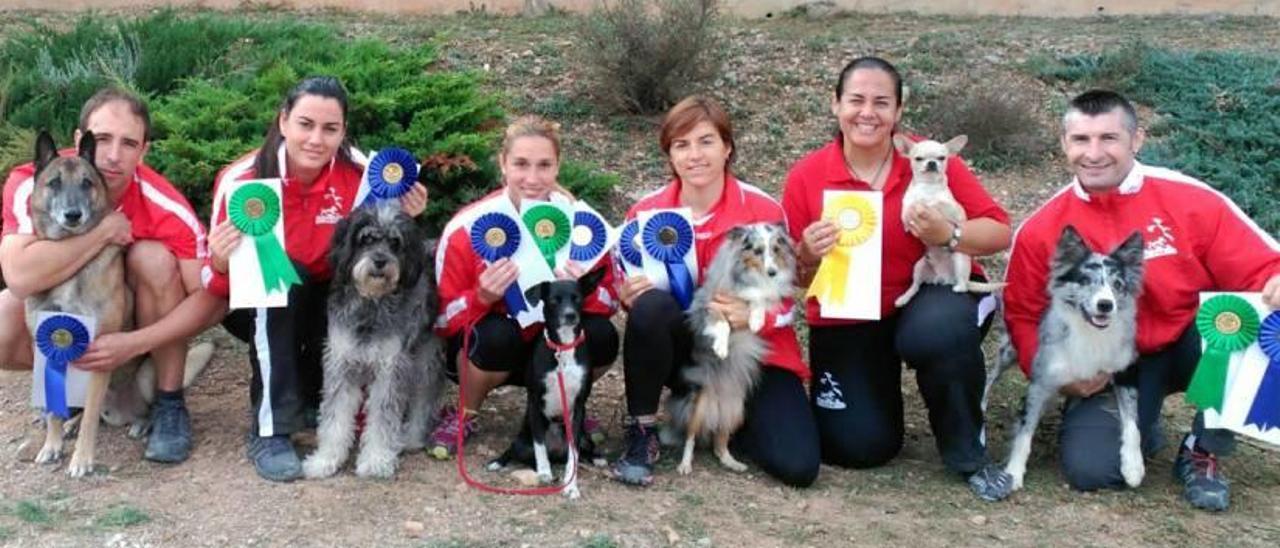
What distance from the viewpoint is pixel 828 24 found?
1247 cm

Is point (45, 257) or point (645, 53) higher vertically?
point (645, 53)

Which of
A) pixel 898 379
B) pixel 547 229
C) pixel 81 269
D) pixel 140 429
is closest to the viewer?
pixel 81 269

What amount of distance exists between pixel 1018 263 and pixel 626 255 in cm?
162

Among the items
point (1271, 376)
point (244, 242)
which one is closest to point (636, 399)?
point (244, 242)

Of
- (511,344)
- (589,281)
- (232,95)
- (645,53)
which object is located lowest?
(511,344)

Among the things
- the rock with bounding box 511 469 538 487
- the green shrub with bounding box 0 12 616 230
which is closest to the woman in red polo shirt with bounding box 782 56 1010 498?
the rock with bounding box 511 469 538 487

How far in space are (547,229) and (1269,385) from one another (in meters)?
2.78

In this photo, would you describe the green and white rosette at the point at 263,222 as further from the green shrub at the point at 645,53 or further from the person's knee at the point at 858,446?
the green shrub at the point at 645,53

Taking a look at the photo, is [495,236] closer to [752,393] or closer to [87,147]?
[752,393]

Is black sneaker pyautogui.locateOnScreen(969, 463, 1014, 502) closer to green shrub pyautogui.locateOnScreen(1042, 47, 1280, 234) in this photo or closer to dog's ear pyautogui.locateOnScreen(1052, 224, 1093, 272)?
dog's ear pyautogui.locateOnScreen(1052, 224, 1093, 272)

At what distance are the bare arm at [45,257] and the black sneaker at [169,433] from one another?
0.68m

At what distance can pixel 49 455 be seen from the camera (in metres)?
4.70

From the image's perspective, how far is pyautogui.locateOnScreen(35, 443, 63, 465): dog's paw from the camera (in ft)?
15.4

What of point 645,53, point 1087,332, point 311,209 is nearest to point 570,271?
point 311,209
